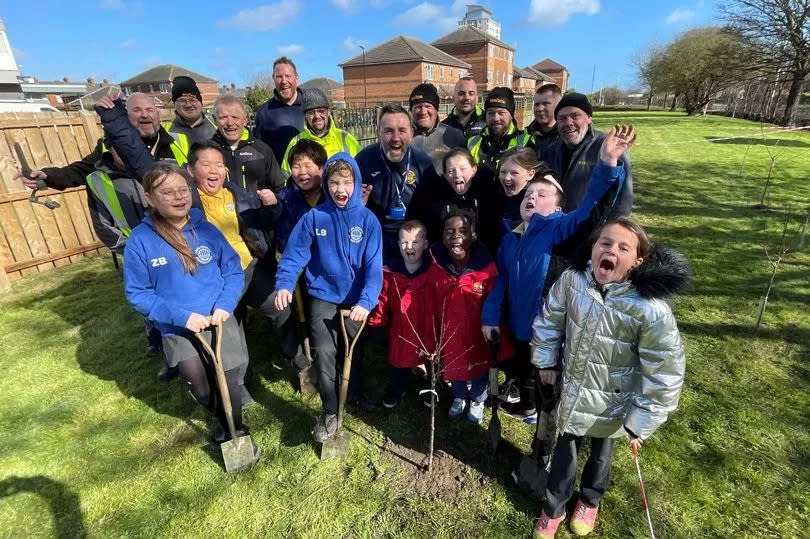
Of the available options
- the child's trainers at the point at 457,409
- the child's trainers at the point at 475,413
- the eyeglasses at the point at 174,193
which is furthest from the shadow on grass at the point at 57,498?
the child's trainers at the point at 475,413

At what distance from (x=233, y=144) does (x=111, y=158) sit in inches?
43.7

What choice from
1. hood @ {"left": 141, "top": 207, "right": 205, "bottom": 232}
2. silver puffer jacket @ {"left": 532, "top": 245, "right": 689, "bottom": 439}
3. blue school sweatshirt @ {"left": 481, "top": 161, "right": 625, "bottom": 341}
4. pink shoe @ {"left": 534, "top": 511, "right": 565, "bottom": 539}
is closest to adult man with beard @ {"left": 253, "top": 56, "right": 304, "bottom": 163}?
hood @ {"left": 141, "top": 207, "right": 205, "bottom": 232}

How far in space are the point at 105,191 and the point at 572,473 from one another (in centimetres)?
455

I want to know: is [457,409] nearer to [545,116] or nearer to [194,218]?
[194,218]

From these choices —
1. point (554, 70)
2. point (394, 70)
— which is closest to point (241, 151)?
point (394, 70)

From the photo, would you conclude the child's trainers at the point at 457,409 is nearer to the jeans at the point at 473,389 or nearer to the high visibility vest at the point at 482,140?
the jeans at the point at 473,389

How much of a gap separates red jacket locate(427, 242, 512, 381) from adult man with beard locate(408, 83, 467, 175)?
1.47m

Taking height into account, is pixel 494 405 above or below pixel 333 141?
below

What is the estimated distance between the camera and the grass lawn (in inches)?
107

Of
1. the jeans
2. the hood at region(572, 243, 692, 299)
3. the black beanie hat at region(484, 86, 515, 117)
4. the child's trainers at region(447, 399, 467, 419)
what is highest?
the black beanie hat at region(484, 86, 515, 117)

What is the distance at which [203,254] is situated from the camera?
10.1 ft

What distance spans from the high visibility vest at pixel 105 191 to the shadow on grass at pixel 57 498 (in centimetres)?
229

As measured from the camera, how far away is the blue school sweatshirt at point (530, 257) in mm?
2373

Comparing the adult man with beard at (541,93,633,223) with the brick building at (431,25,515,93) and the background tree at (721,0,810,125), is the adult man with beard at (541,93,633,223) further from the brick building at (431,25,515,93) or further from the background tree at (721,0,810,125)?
the brick building at (431,25,515,93)
